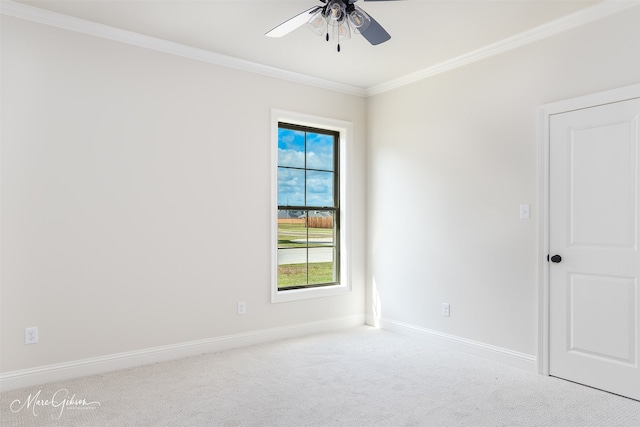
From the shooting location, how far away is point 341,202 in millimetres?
4852

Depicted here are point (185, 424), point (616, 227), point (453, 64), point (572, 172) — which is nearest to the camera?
point (185, 424)

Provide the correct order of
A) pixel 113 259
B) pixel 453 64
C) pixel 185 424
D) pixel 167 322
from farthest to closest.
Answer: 1. pixel 453 64
2. pixel 167 322
3. pixel 113 259
4. pixel 185 424

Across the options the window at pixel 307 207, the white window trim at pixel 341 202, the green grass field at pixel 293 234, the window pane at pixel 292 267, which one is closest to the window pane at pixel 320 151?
the window at pixel 307 207

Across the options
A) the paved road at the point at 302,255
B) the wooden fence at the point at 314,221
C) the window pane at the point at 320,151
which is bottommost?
the paved road at the point at 302,255

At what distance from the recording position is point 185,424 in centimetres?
252

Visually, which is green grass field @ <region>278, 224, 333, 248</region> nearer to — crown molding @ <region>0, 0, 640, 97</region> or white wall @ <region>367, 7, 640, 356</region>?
white wall @ <region>367, 7, 640, 356</region>

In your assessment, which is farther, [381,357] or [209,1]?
[381,357]

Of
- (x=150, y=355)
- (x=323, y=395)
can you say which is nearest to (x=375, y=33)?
(x=323, y=395)

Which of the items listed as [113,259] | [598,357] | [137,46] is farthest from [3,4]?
[598,357]

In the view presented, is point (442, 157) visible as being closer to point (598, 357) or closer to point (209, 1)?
point (598, 357)

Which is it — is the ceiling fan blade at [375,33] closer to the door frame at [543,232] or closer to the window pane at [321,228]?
the door frame at [543,232]

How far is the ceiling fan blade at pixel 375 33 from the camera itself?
261 cm

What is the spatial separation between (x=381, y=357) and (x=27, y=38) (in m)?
3.62

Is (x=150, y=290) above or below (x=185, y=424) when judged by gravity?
above
